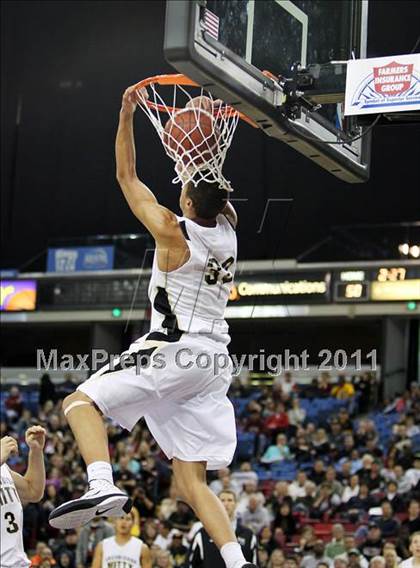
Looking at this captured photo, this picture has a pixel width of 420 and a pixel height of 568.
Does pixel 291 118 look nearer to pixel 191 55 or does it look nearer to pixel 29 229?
pixel 191 55

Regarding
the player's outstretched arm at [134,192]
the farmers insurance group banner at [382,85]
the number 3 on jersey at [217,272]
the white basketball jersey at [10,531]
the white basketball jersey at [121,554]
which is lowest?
the white basketball jersey at [121,554]

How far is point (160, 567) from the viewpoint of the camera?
38.6ft

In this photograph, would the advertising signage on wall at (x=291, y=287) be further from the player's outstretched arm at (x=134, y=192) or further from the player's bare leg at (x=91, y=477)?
the player's bare leg at (x=91, y=477)

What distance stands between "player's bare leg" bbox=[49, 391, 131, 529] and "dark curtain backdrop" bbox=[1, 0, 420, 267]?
15.6 metres

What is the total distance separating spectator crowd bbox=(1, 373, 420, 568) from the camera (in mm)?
12516

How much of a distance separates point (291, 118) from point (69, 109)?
60.4 ft

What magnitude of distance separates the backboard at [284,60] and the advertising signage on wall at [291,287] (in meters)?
12.6

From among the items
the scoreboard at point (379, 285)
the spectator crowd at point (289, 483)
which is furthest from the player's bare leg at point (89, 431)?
the scoreboard at point (379, 285)

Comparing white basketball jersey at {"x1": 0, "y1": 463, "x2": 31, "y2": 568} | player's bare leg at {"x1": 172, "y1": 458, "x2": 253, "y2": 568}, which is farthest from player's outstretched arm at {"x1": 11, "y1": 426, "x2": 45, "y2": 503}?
player's bare leg at {"x1": 172, "y1": 458, "x2": 253, "y2": 568}

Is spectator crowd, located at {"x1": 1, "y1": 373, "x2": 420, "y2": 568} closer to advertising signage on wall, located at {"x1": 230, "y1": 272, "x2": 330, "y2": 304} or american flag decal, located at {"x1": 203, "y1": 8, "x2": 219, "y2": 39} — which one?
advertising signage on wall, located at {"x1": 230, "y1": 272, "x2": 330, "y2": 304}

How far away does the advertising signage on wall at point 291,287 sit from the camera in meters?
20.0

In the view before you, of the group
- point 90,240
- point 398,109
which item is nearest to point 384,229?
point 90,240

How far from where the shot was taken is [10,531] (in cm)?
609

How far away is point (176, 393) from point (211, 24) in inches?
73.7
